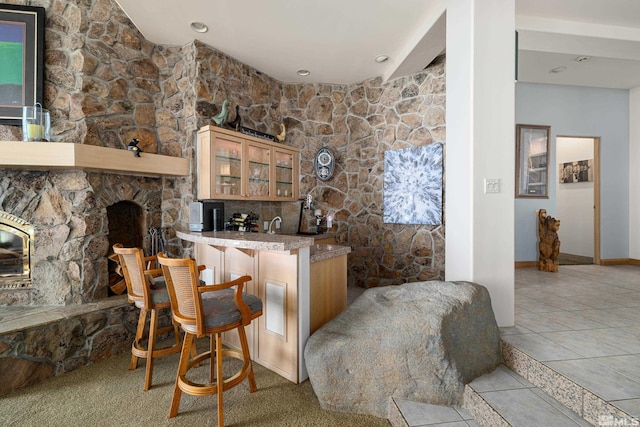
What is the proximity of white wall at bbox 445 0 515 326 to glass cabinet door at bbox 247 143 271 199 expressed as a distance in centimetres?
240

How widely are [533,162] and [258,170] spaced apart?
4.25 m

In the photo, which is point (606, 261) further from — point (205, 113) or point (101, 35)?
point (101, 35)

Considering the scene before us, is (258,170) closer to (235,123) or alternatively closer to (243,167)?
(243,167)

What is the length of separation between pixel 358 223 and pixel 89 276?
10.8 ft

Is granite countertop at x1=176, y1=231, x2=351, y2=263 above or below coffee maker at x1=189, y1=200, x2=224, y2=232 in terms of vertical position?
below

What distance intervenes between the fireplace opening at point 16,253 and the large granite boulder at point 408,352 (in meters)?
2.78

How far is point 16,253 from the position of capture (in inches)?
106

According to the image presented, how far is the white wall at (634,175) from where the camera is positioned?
15.1 ft

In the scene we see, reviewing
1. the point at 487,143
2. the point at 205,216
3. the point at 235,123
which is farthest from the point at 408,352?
the point at 235,123

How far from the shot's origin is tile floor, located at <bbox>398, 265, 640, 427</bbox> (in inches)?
59.5

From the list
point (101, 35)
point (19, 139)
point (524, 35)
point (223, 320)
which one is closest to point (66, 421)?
point (223, 320)

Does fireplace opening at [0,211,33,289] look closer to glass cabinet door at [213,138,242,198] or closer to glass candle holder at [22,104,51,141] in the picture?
glass candle holder at [22,104,51,141]

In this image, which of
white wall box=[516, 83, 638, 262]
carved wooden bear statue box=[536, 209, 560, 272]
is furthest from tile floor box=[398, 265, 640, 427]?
white wall box=[516, 83, 638, 262]

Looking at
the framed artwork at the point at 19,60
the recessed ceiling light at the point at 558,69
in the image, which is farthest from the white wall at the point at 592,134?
the framed artwork at the point at 19,60
